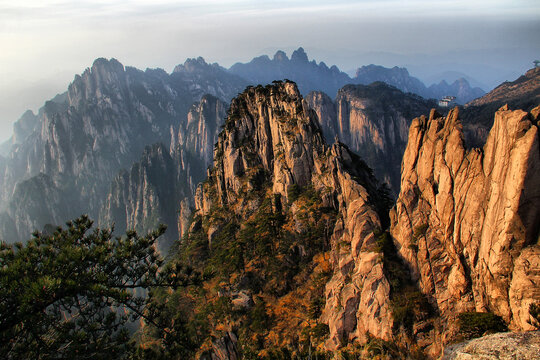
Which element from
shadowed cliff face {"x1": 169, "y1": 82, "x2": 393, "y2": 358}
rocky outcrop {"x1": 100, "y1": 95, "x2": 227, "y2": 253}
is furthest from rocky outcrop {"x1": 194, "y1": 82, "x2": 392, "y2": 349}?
rocky outcrop {"x1": 100, "y1": 95, "x2": 227, "y2": 253}

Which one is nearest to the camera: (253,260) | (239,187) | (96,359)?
(96,359)

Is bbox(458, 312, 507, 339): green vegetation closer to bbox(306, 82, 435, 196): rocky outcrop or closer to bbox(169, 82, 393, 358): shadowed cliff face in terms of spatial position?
bbox(169, 82, 393, 358): shadowed cliff face

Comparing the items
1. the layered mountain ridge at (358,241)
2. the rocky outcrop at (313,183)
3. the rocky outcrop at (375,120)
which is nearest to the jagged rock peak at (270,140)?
the rocky outcrop at (313,183)

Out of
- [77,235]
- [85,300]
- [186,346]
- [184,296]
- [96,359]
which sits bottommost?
[184,296]

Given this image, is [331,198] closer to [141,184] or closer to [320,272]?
[320,272]

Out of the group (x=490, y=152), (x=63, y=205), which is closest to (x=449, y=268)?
(x=490, y=152)

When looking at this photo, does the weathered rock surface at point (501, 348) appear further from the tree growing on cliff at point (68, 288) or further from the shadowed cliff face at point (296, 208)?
the tree growing on cliff at point (68, 288)

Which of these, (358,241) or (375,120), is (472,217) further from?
(375,120)
